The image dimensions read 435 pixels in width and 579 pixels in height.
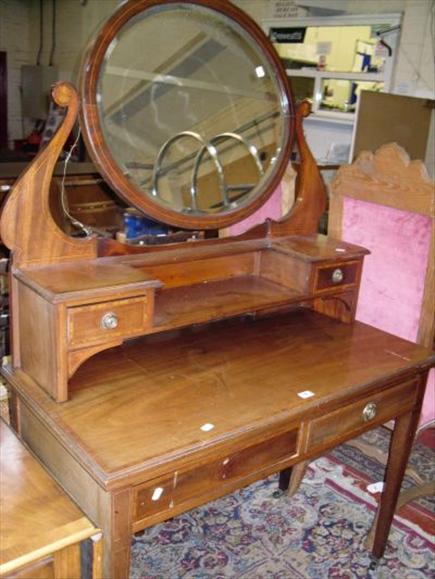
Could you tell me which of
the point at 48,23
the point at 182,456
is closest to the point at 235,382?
the point at 182,456

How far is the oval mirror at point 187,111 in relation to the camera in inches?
50.6

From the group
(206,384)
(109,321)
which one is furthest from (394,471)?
(109,321)

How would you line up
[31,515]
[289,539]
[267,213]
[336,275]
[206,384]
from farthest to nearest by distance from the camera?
[267,213] < [289,539] < [336,275] < [206,384] < [31,515]

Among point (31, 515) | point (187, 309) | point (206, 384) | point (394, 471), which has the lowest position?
point (394, 471)

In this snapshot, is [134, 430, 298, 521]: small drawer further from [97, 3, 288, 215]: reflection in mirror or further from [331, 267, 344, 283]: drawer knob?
[97, 3, 288, 215]: reflection in mirror

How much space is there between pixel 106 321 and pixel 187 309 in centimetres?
24

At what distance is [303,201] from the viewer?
1.72 metres

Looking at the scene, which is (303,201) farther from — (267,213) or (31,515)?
(31,515)

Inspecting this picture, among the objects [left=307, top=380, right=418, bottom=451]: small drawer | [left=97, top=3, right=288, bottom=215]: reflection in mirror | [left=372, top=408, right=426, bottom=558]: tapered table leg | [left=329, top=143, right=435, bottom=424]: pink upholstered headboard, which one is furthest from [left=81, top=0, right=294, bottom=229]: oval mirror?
[left=372, top=408, right=426, bottom=558]: tapered table leg

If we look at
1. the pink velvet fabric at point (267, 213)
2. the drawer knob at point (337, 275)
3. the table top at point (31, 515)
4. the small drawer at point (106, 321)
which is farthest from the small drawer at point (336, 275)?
the table top at point (31, 515)

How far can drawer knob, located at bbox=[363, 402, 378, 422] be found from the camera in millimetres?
1438

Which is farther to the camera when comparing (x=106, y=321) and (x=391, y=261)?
(x=391, y=261)

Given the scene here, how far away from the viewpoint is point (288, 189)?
2428 millimetres

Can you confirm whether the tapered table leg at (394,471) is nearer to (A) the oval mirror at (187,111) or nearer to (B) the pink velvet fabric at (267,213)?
(A) the oval mirror at (187,111)
